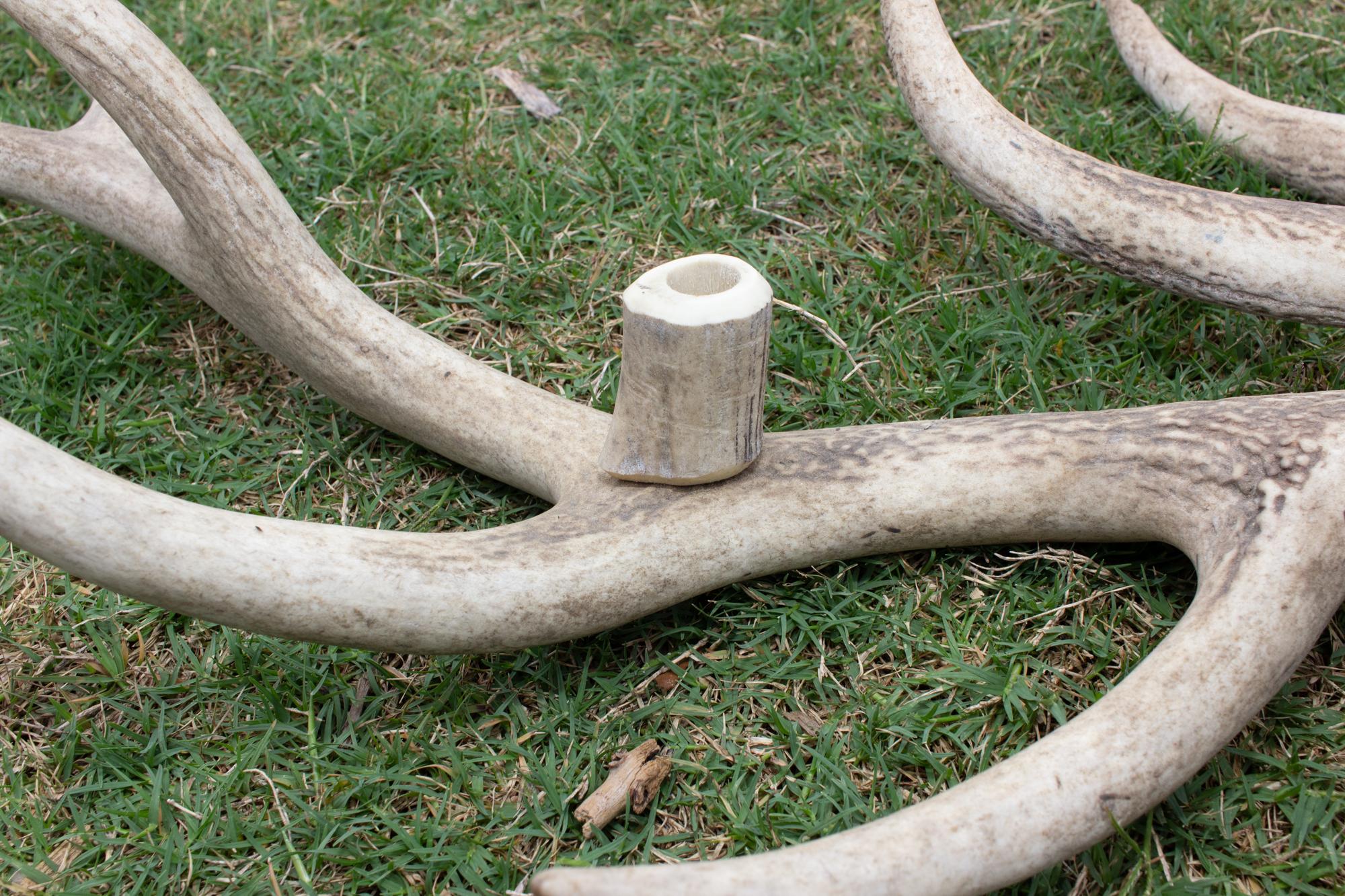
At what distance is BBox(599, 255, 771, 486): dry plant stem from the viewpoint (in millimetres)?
1740

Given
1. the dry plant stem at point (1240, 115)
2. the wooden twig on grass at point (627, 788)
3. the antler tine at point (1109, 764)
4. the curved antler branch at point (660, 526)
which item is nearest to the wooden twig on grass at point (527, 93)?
the dry plant stem at point (1240, 115)

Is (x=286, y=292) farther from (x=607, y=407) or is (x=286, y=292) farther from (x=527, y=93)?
(x=527, y=93)

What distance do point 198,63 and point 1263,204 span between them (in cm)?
302

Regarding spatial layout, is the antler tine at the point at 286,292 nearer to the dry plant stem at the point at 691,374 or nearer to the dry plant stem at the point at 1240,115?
the dry plant stem at the point at 691,374

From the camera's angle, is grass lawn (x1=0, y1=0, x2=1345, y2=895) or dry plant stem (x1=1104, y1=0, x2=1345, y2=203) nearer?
grass lawn (x1=0, y1=0, x2=1345, y2=895)

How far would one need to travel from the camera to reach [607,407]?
262 cm

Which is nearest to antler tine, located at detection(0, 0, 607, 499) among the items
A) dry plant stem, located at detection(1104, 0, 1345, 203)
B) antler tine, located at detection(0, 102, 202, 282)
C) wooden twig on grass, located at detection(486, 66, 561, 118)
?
antler tine, located at detection(0, 102, 202, 282)

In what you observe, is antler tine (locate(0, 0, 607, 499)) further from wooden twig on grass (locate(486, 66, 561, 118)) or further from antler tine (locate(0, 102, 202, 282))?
wooden twig on grass (locate(486, 66, 561, 118))

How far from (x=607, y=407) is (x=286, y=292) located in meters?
0.75

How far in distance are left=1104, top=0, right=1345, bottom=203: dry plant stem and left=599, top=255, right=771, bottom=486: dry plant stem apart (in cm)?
158

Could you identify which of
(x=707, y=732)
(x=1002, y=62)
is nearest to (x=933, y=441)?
(x=707, y=732)

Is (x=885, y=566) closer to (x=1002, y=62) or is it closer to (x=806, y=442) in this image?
(x=806, y=442)

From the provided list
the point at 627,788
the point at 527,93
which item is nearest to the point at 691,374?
the point at 627,788

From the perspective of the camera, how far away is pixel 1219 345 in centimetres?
259
